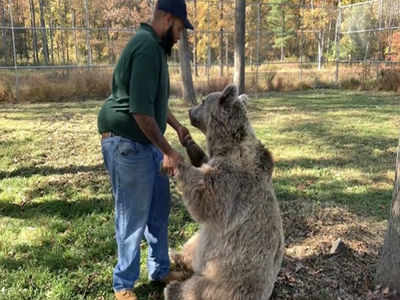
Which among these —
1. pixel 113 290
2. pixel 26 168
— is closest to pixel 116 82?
pixel 113 290

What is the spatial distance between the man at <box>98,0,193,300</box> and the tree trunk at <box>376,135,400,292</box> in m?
1.93

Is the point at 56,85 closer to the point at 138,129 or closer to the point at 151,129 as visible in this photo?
the point at 138,129

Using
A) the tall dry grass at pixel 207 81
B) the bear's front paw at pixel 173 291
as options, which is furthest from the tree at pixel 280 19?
the bear's front paw at pixel 173 291

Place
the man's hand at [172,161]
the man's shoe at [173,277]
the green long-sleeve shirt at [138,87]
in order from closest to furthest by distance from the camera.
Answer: the green long-sleeve shirt at [138,87], the man's hand at [172,161], the man's shoe at [173,277]

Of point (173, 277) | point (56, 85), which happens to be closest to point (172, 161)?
point (173, 277)

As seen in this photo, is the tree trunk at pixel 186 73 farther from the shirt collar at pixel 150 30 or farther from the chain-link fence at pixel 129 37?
the shirt collar at pixel 150 30

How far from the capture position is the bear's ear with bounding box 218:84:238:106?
3.13 m

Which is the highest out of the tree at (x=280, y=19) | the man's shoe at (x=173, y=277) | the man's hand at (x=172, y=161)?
the tree at (x=280, y=19)

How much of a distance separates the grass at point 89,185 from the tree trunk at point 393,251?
1805 mm

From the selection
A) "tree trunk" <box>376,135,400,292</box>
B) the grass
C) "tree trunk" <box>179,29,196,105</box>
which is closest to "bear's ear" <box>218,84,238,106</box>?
"tree trunk" <box>376,135,400,292</box>

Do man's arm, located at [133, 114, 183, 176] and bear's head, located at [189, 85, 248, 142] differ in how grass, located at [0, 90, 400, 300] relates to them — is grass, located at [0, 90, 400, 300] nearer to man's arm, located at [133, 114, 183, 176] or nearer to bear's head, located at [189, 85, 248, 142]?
man's arm, located at [133, 114, 183, 176]

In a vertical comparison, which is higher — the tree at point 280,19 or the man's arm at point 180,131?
the tree at point 280,19

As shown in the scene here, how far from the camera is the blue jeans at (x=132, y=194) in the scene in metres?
3.03

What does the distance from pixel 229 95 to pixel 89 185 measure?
12.3 feet
